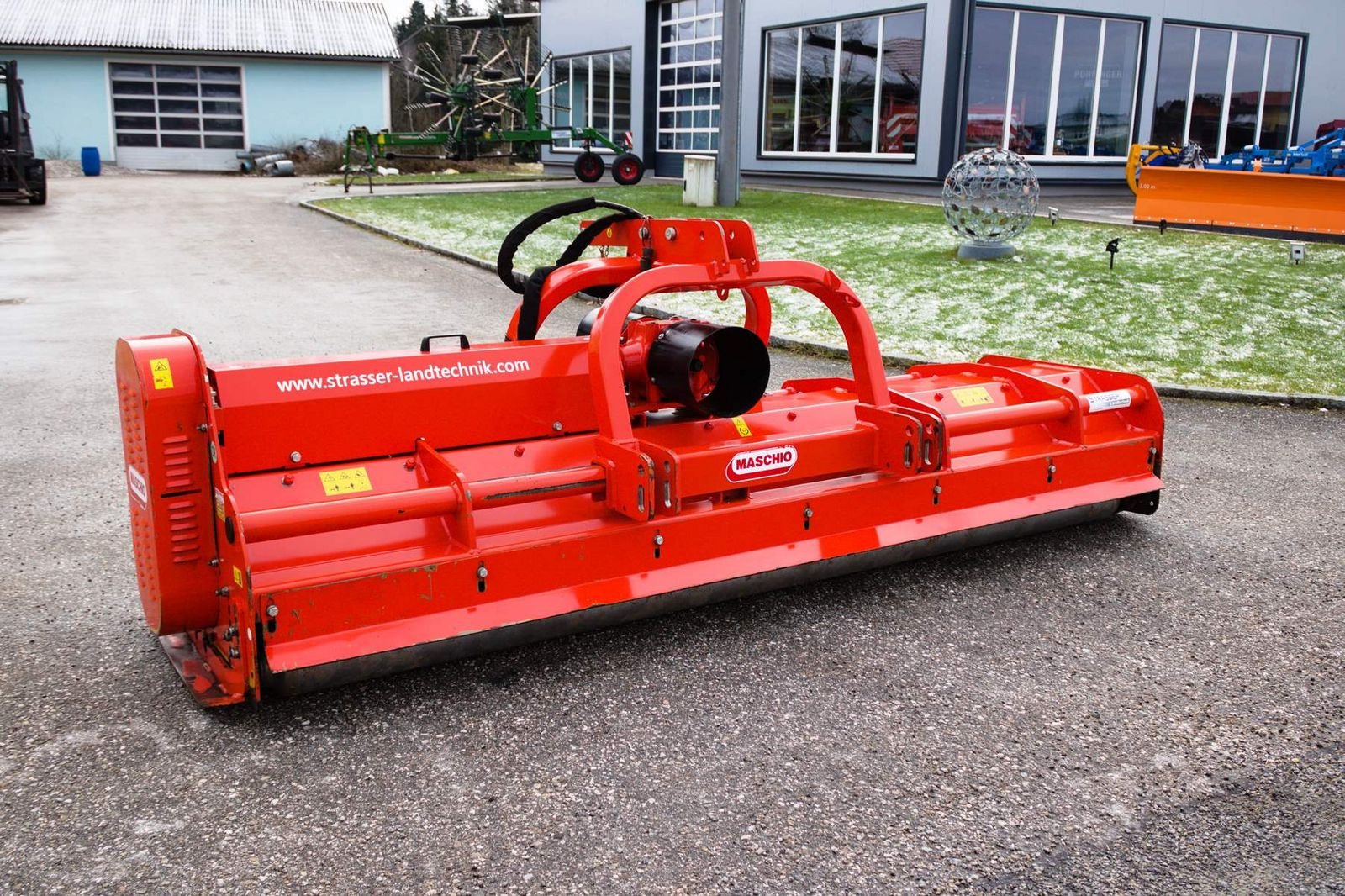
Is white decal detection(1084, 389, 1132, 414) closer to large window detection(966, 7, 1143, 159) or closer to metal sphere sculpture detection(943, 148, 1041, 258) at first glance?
metal sphere sculpture detection(943, 148, 1041, 258)

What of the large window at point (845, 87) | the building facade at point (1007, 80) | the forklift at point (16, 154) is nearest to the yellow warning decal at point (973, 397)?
the building facade at point (1007, 80)

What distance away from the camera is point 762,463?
4320mm

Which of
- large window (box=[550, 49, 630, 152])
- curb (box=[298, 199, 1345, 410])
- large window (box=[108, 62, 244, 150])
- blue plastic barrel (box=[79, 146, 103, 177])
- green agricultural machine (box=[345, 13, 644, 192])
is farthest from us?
large window (box=[108, 62, 244, 150])

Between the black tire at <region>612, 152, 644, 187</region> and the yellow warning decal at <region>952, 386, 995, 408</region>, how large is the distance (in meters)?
17.5

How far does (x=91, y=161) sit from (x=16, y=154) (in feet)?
38.2

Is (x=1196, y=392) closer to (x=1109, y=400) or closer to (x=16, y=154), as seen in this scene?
(x=1109, y=400)

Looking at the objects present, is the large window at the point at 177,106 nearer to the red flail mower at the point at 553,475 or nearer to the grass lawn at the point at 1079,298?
the grass lawn at the point at 1079,298

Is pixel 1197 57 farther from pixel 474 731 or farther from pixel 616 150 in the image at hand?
pixel 474 731

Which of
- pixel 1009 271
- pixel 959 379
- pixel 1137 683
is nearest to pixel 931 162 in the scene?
pixel 1009 271

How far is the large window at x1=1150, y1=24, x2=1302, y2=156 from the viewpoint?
21953mm

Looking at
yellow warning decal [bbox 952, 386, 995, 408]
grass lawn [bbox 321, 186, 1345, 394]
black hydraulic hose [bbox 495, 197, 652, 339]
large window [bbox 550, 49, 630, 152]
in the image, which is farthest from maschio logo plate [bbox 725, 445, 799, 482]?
large window [bbox 550, 49, 630, 152]

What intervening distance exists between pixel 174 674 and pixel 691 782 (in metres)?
1.77

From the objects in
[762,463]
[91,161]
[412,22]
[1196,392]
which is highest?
[412,22]

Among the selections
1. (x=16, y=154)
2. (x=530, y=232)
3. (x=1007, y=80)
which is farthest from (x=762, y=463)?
(x=16, y=154)
